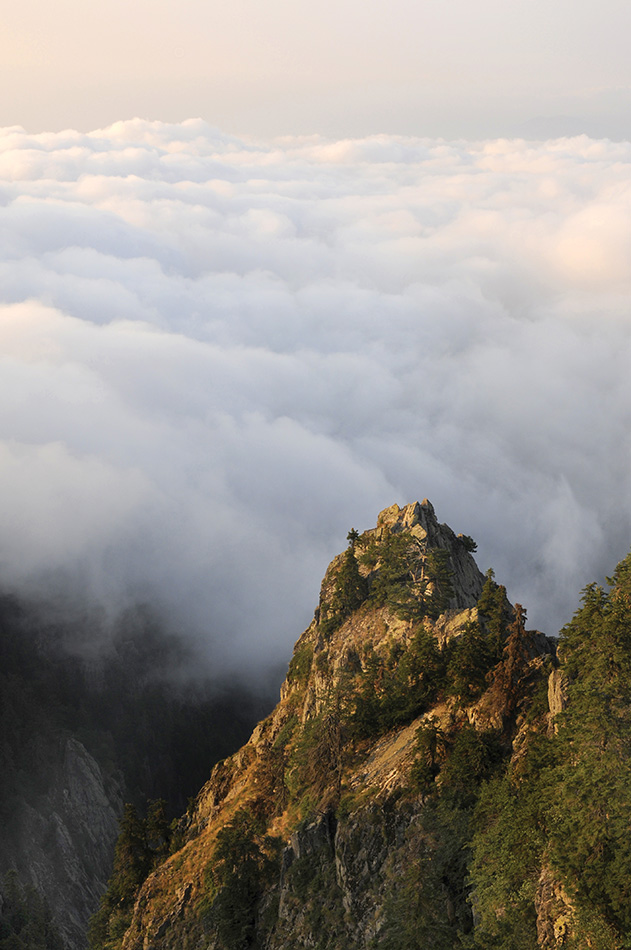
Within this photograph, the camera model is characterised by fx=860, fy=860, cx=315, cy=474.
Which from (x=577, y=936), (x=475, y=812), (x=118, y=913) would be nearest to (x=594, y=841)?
(x=577, y=936)

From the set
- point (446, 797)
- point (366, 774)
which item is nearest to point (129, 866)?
point (366, 774)

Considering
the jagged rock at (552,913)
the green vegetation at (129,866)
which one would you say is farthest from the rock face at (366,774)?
the green vegetation at (129,866)

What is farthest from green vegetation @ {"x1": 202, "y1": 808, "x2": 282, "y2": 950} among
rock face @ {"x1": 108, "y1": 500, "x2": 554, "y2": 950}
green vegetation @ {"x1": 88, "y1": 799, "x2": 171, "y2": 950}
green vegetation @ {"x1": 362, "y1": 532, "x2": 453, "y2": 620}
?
green vegetation @ {"x1": 88, "y1": 799, "x2": 171, "y2": 950}

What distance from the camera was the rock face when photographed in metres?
65.8

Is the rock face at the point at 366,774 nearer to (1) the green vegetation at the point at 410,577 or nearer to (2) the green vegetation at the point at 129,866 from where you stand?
(1) the green vegetation at the point at 410,577

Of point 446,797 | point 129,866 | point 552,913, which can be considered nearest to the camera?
point 552,913

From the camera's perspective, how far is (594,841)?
50219 millimetres

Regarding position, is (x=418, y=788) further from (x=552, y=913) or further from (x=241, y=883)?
(x=241, y=883)

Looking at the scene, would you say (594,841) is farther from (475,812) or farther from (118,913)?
(118,913)

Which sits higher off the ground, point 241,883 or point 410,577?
point 410,577

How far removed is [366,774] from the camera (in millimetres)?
76312

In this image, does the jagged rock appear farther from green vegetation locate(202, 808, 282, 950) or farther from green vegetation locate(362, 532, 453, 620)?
green vegetation locate(362, 532, 453, 620)

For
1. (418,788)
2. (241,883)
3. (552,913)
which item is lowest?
(552,913)

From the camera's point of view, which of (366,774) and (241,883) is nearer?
(366,774)
